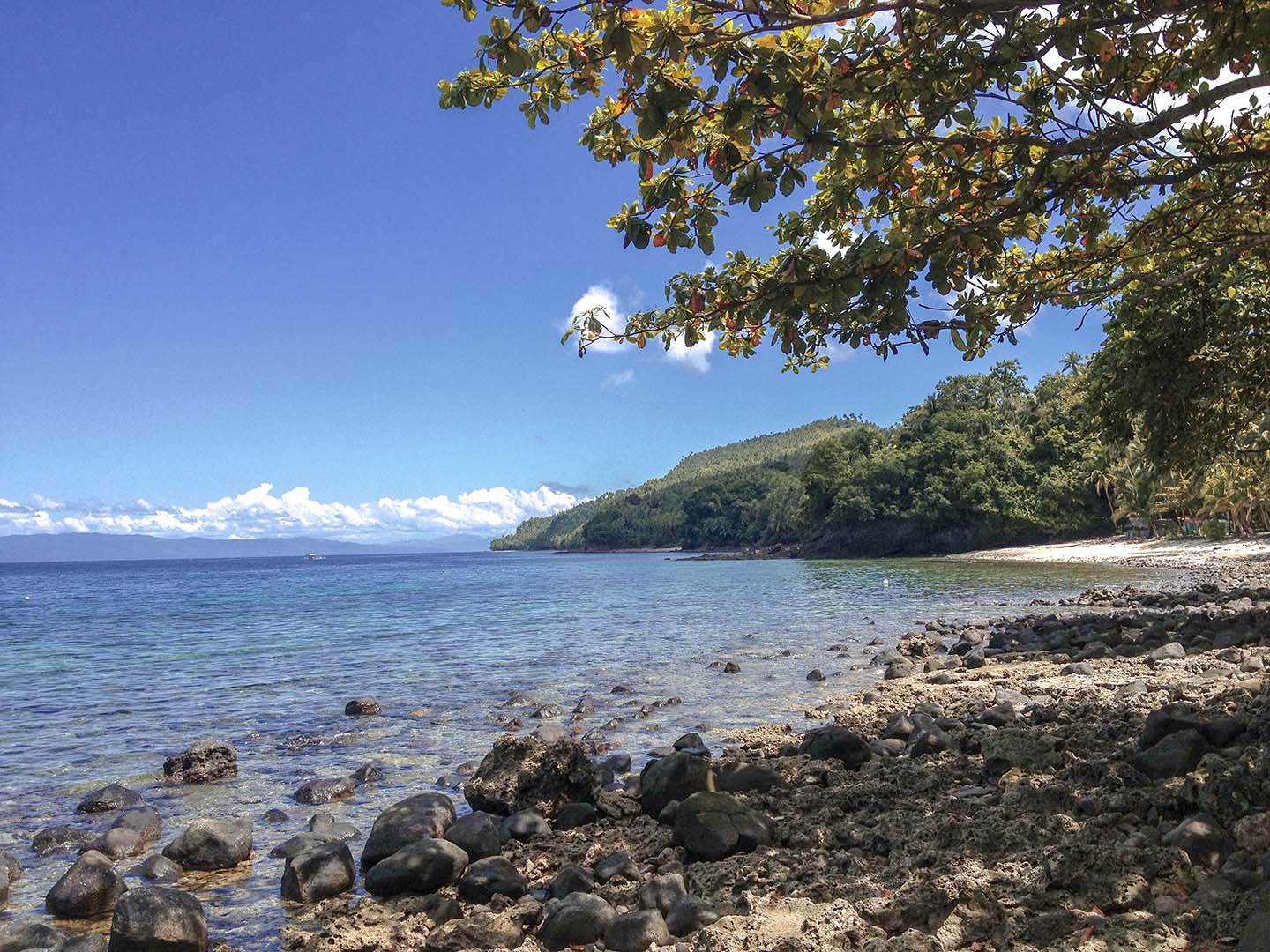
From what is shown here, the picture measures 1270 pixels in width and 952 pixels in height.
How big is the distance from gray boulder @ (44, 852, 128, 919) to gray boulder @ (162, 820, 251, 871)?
71cm

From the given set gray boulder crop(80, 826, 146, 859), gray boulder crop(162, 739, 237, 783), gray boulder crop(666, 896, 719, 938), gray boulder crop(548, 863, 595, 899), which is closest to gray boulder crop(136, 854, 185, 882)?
gray boulder crop(80, 826, 146, 859)

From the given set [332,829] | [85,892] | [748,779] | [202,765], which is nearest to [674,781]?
[748,779]

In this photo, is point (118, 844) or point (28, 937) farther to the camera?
point (118, 844)

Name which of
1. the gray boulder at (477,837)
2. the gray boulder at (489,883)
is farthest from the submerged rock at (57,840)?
the gray boulder at (489,883)

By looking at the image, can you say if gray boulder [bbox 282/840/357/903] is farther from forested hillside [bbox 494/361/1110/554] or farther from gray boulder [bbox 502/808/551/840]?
forested hillside [bbox 494/361/1110/554]

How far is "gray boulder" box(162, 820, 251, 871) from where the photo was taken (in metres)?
7.38

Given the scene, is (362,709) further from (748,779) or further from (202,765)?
(748,779)

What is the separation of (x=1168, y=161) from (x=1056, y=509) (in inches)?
3456

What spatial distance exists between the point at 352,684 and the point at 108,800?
28.2 ft

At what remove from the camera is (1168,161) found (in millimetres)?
7090

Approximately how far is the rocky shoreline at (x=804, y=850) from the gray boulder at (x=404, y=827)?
0.08 ft

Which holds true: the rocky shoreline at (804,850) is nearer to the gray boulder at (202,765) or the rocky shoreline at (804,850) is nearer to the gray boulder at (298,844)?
the gray boulder at (298,844)

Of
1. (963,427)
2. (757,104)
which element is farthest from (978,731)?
→ (963,427)

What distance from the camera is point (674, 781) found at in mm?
7863
